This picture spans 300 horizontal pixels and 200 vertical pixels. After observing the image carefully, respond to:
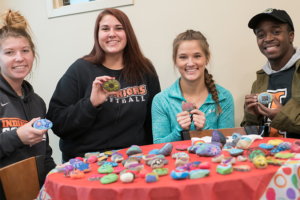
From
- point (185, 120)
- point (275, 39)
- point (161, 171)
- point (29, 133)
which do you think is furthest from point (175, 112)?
point (161, 171)

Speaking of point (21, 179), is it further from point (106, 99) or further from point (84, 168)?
point (106, 99)

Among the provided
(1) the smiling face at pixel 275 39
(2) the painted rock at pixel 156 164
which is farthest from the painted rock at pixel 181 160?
(1) the smiling face at pixel 275 39

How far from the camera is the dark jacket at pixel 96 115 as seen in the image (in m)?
1.86

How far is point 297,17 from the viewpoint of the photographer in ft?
7.07

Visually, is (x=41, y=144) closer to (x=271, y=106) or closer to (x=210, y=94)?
(x=210, y=94)

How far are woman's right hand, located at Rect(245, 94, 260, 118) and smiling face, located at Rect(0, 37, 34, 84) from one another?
54.7 inches

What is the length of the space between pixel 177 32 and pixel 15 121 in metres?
1.47

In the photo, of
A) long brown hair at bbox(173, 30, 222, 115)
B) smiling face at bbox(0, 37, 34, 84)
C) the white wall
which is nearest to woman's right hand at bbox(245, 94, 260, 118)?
long brown hair at bbox(173, 30, 222, 115)

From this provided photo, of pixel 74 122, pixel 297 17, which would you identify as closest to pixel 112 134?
pixel 74 122

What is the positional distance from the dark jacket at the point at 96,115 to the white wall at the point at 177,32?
0.63m

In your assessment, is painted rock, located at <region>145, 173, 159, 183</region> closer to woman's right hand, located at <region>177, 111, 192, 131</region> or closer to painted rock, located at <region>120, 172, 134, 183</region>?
painted rock, located at <region>120, 172, 134, 183</region>

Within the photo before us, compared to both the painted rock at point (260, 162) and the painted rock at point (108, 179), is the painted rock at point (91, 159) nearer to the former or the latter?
the painted rock at point (108, 179)

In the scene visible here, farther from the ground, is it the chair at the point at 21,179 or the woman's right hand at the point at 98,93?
the woman's right hand at the point at 98,93

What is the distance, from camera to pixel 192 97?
1891 millimetres
